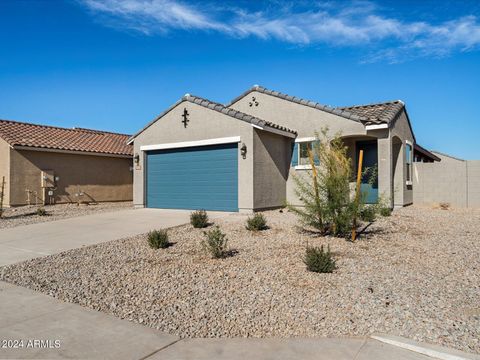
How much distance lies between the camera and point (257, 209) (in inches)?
556

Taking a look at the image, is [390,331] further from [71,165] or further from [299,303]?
[71,165]

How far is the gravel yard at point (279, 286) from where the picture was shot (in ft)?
14.7

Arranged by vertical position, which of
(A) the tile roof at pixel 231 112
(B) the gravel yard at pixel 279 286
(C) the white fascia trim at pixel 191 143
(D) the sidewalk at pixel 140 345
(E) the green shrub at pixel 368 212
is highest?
(A) the tile roof at pixel 231 112

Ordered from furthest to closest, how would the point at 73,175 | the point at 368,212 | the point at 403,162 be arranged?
the point at 73,175, the point at 403,162, the point at 368,212

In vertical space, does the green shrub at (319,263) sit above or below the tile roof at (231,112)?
below

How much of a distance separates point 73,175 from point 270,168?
462 inches

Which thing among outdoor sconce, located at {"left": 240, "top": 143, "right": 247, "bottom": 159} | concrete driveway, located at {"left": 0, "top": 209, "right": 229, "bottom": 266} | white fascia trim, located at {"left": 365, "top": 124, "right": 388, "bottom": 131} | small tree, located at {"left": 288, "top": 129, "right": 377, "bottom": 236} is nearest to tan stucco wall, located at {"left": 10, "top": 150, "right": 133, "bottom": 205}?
concrete driveway, located at {"left": 0, "top": 209, "right": 229, "bottom": 266}

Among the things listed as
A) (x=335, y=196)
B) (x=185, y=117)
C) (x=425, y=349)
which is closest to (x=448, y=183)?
(x=335, y=196)

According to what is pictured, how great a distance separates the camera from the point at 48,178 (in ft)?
63.4

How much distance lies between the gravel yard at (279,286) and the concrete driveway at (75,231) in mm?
907

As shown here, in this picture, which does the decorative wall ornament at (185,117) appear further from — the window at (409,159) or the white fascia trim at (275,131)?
the window at (409,159)

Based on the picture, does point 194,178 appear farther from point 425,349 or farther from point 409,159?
point 425,349

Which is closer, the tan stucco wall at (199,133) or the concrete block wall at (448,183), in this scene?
the tan stucco wall at (199,133)

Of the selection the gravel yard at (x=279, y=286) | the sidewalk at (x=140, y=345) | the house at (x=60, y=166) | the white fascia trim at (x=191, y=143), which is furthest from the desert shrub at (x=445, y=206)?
the house at (x=60, y=166)
